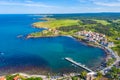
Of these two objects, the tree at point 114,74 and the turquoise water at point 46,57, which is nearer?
the tree at point 114,74

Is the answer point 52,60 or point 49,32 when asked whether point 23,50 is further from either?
point 49,32

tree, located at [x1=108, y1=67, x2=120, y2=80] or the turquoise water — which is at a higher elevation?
tree, located at [x1=108, y1=67, x2=120, y2=80]

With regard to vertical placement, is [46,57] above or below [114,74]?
below

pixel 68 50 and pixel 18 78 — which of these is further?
pixel 68 50

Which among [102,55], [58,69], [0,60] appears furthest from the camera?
[102,55]

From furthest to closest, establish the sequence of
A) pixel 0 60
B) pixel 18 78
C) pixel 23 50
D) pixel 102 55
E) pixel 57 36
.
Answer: pixel 57 36 → pixel 23 50 → pixel 102 55 → pixel 0 60 → pixel 18 78

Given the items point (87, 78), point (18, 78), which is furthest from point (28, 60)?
point (87, 78)

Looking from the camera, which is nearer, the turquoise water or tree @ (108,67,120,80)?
tree @ (108,67,120,80)

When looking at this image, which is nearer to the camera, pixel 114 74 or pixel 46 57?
pixel 114 74

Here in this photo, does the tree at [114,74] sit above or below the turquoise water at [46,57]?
above

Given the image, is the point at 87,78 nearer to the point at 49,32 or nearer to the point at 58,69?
the point at 58,69

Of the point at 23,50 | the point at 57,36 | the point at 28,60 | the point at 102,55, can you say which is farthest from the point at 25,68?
the point at 57,36
